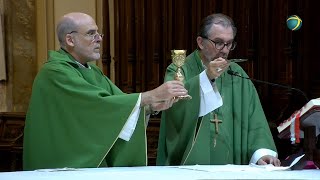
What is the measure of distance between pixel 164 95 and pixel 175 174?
24.9 inches

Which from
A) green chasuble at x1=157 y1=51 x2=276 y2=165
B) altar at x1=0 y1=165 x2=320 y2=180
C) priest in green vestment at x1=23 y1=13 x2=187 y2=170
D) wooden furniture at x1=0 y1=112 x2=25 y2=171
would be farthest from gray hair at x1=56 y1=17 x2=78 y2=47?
wooden furniture at x1=0 y1=112 x2=25 y2=171

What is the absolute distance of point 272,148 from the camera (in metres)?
3.83

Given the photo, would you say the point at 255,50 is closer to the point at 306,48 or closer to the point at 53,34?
the point at 306,48

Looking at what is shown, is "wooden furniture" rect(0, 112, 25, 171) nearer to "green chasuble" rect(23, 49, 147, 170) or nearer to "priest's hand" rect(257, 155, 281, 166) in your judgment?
"green chasuble" rect(23, 49, 147, 170)

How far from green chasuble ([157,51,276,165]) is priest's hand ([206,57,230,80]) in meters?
0.18

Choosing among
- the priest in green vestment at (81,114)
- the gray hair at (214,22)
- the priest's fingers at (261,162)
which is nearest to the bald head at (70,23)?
the priest in green vestment at (81,114)

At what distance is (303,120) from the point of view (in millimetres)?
3076

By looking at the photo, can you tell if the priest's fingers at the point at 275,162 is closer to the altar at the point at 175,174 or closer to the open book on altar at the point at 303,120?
the open book on altar at the point at 303,120

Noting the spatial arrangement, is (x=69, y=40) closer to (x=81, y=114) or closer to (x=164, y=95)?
(x=81, y=114)

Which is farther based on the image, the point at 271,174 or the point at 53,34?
the point at 53,34

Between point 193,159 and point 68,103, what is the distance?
79cm

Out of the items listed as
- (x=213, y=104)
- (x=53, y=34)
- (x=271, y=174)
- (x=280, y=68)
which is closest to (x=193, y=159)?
(x=213, y=104)

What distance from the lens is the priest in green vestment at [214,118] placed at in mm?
3639

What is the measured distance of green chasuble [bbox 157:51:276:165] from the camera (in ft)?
12.0
